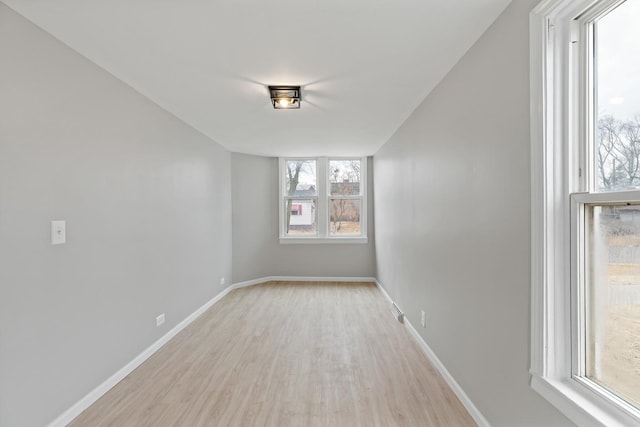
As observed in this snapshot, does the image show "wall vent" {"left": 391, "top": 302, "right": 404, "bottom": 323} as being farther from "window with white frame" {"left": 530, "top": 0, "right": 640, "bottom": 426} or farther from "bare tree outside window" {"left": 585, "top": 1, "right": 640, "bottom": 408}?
"bare tree outside window" {"left": 585, "top": 1, "right": 640, "bottom": 408}

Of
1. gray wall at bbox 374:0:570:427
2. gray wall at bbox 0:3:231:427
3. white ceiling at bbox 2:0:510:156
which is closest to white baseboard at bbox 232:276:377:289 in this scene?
gray wall at bbox 0:3:231:427

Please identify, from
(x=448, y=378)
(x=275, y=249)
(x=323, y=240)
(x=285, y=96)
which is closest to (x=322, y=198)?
(x=323, y=240)

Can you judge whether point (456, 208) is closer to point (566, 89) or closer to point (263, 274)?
point (566, 89)

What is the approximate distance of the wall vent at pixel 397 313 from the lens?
11.9 feet

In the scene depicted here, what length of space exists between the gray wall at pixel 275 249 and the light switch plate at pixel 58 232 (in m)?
3.69

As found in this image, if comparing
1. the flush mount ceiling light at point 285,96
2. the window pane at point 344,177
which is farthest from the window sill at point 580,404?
the window pane at point 344,177

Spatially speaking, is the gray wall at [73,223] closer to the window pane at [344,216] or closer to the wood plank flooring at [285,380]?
the wood plank flooring at [285,380]

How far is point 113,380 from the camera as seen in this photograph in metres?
2.34

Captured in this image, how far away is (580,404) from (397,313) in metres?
2.64

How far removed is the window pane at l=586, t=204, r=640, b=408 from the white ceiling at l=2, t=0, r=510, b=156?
1151 mm

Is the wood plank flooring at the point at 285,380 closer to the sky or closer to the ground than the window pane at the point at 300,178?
closer to the ground

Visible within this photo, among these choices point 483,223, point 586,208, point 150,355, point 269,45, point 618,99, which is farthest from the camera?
point 150,355

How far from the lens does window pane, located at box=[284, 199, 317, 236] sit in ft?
19.4

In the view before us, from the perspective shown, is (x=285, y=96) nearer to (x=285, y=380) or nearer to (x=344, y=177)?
(x=285, y=380)
